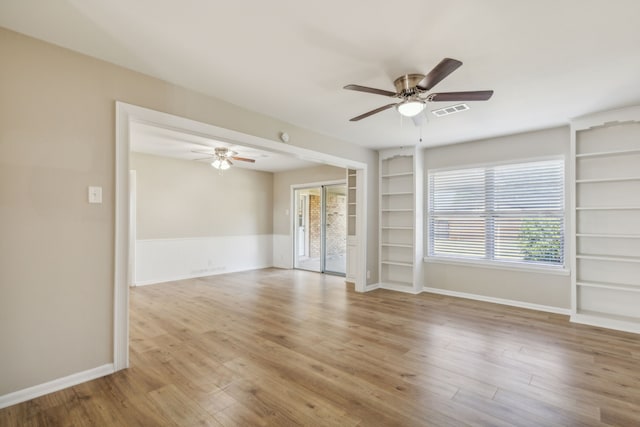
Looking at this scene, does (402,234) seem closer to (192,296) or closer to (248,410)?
(192,296)

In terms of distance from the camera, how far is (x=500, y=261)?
4816mm

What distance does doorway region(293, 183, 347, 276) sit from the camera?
7367 millimetres

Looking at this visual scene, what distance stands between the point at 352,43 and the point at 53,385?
11.2 feet

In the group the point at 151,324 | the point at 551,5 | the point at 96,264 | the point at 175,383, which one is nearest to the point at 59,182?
the point at 96,264

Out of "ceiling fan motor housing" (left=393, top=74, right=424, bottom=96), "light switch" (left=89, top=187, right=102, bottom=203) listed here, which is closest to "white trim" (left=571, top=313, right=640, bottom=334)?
"ceiling fan motor housing" (left=393, top=74, right=424, bottom=96)

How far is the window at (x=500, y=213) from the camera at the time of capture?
4.41m

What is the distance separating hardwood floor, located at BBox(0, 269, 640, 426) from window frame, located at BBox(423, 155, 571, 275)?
0.65 m

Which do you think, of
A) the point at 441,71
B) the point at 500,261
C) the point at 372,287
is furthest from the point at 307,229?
the point at 441,71

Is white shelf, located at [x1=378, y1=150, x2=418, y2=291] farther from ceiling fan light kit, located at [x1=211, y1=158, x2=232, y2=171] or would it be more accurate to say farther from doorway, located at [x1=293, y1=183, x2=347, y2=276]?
ceiling fan light kit, located at [x1=211, y1=158, x2=232, y2=171]

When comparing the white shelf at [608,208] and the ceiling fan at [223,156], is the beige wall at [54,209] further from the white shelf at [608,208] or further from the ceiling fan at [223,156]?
the white shelf at [608,208]

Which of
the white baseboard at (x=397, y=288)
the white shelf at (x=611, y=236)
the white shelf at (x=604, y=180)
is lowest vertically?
the white baseboard at (x=397, y=288)

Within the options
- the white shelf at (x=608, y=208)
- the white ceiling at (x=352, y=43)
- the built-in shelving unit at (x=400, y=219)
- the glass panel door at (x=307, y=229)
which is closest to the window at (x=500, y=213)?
the built-in shelving unit at (x=400, y=219)

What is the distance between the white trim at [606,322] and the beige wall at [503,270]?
0.35 m

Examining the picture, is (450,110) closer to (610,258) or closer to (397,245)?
(610,258)
